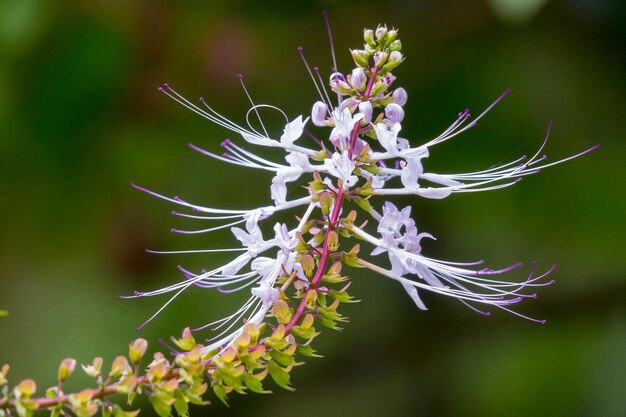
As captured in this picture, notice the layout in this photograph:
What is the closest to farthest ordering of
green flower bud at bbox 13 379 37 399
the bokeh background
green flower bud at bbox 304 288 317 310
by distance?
green flower bud at bbox 13 379 37 399
green flower bud at bbox 304 288 317 310
the bokeh background

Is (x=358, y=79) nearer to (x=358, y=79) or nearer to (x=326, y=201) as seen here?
(x=358, y=79)

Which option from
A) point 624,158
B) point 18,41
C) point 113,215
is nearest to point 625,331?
point 624,158

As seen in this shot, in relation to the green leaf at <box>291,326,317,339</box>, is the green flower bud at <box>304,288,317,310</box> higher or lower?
higher

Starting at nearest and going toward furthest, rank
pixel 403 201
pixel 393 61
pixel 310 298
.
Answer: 1. pixel 310 298
2. pixel 393 61
3. pixel 403 201

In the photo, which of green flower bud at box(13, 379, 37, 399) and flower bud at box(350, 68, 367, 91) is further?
flower bud at box(350, 68, 367, 91)

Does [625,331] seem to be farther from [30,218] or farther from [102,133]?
[30,218]

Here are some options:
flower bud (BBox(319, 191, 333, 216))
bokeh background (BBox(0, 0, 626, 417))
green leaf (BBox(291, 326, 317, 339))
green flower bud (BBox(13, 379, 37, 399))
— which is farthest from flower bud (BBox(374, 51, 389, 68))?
bokeh background (BBox(0, 0, 626, 417))

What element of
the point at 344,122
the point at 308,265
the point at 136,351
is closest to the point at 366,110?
the point at 344,122

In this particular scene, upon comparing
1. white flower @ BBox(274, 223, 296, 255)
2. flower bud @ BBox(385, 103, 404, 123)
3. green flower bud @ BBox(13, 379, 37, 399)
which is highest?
flower bud @ BBox(385, 103, 404, 123)

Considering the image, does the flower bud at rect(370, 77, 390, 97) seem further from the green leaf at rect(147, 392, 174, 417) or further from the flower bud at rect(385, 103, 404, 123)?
the green leaf at rect(147, 392, 174, 417)
